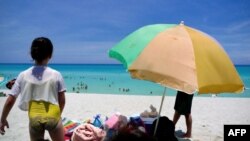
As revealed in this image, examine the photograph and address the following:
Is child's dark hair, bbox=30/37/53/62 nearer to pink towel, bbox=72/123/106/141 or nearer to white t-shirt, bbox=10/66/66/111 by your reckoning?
white t-shirt, bbox=10/66/66/111

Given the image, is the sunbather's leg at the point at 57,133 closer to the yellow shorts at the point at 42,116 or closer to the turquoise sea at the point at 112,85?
the yellow shorts at the point at 42,116

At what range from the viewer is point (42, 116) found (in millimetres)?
3328

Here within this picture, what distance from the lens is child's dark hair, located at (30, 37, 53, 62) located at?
11.1ft

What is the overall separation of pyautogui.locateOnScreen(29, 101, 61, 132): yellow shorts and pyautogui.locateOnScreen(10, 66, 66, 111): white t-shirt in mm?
53

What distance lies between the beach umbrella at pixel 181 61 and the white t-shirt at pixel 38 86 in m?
0.85

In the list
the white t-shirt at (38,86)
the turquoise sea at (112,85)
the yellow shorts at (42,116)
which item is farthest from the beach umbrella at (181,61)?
the turquoise sea at (112,85)

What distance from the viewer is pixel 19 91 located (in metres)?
3.43

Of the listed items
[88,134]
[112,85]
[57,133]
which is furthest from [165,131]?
[112,85]

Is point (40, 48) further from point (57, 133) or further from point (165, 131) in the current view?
point (165, 131)

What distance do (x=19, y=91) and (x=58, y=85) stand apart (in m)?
0.41

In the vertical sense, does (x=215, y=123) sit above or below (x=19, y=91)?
below

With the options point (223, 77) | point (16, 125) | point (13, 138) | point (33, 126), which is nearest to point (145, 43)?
point (223, 77)

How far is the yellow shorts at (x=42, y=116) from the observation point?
3324 mm

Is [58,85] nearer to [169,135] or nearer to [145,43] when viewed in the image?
[145,43]
